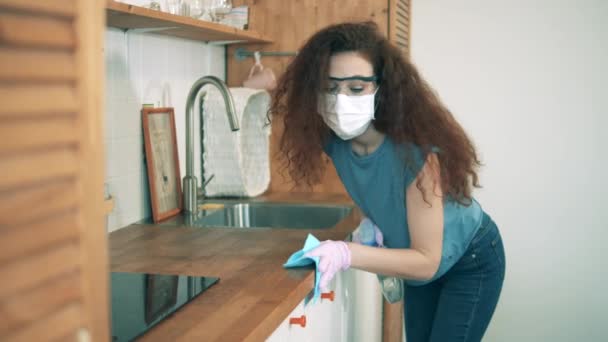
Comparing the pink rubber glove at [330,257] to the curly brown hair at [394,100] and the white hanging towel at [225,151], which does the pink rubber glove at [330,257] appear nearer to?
the curly brown hair at [394,100]

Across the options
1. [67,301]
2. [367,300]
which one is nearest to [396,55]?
[367,300]

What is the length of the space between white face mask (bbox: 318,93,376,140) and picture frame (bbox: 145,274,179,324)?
499mm

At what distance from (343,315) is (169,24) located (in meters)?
0.91

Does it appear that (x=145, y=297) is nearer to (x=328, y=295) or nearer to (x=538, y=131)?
(x=328, y=295)

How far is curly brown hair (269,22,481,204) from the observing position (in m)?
1.45

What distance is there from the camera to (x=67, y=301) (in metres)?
0.42

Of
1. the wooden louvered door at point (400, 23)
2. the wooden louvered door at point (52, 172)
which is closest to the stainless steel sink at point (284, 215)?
the wooden louvered door at point (400, 23)

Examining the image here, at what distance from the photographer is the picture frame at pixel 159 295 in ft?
3.56

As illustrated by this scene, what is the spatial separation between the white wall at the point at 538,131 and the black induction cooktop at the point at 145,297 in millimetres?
1806

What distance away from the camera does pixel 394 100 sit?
1495mm

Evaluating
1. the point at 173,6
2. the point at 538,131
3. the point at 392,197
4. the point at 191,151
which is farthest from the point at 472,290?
the point at 538,131

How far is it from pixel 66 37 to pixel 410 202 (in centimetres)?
110

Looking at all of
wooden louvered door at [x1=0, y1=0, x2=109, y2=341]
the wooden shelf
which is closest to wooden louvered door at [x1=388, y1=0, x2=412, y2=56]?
the wooden shelf

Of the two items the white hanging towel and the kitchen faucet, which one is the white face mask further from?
the white hanging towel
